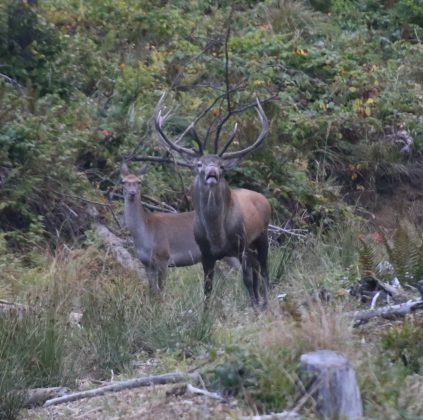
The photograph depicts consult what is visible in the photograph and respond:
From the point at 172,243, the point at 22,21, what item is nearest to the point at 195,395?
the point at 172,243

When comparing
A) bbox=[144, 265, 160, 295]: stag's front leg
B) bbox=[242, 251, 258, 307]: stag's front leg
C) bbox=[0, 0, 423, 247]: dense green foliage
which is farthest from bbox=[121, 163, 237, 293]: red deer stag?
bbox=[242, 251, 258, 307]: stag's front leg

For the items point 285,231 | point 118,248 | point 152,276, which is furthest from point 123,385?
point 285,231

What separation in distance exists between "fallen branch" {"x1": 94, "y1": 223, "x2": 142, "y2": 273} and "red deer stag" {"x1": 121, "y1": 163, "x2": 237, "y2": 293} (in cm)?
20

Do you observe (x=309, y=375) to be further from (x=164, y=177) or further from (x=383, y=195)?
(x=383, y=195)

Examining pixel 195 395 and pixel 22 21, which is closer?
pixel 195 395

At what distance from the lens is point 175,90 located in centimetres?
1875

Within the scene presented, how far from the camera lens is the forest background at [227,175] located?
26.7 feet

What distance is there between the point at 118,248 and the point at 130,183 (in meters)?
0.92

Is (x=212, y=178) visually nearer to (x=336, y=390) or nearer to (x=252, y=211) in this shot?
(x=252, y=211)

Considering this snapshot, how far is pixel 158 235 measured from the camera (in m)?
14.1

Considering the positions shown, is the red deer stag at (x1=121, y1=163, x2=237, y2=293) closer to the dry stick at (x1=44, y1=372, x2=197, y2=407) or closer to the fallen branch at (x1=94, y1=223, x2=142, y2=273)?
the fallen branch at (x1=94, y1=223, x2=142, y2=273)

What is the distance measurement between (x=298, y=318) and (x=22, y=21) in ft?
32.7

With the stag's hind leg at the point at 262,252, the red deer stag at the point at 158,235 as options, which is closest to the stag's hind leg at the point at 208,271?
the stag's hind leg at the point at 262,252

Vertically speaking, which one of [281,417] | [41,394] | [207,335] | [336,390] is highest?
[336,390]
